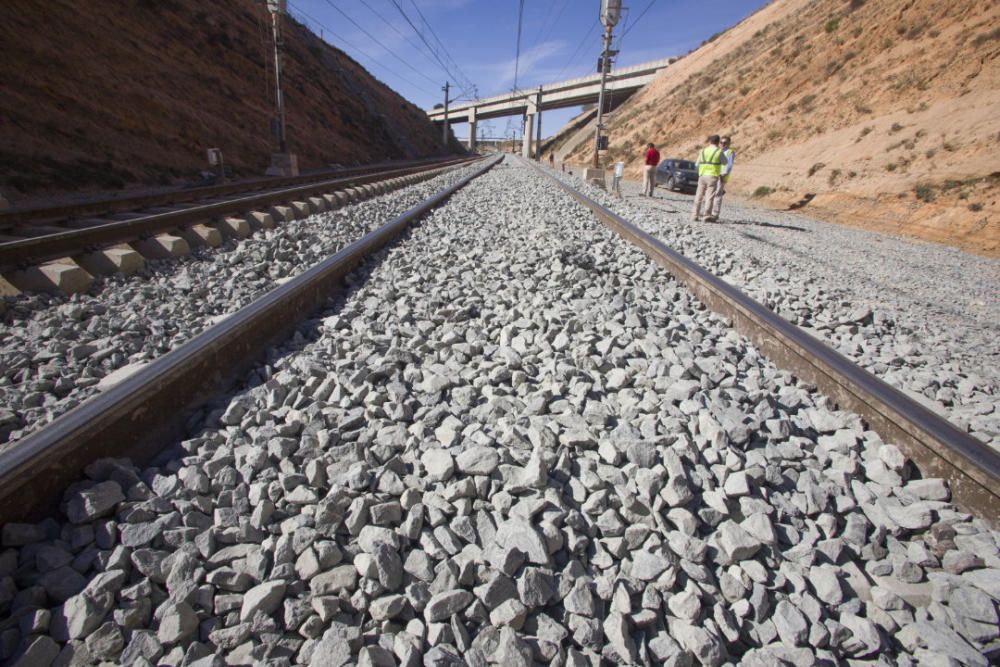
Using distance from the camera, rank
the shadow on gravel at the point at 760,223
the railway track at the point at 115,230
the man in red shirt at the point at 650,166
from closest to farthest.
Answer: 1. the railway track at the point at 115,230
2. the shadow on gravel at the point at 760,223
3. the man in red shirt at the point at 650,166

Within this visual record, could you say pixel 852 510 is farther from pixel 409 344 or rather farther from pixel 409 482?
pixel 409 344

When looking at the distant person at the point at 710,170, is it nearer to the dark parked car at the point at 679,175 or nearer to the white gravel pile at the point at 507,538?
the white gravel pile at the point at 507,538

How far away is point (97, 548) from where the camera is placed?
5.60 ft

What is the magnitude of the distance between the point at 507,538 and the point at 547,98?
A: 86032 mm

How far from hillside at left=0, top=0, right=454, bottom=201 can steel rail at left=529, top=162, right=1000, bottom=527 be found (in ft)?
46.4

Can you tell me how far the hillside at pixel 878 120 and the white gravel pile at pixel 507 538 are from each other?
11.9 m

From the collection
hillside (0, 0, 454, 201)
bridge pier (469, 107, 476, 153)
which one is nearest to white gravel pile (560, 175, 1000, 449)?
hillside (0, 0, 454, 201)

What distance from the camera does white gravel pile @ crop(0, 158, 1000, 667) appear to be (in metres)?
1.48

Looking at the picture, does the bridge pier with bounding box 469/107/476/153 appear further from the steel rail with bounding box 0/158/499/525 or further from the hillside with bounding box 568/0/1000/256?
the steel rail with bounding box 0/158/499/525

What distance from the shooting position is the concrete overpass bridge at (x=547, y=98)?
6412cm

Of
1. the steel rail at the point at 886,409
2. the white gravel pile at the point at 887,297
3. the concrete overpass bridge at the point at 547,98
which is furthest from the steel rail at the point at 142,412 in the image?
the concrete overpass bridge at the point at 547,98

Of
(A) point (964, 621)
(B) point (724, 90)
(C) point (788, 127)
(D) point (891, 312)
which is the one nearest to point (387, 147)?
(B) point (724, 90)

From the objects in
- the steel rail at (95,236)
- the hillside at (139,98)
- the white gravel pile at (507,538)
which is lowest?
the white gravel pile at (507,538)

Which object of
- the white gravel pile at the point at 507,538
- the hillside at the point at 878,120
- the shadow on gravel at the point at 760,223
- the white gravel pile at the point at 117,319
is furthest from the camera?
the hillside at the point at 878,120
